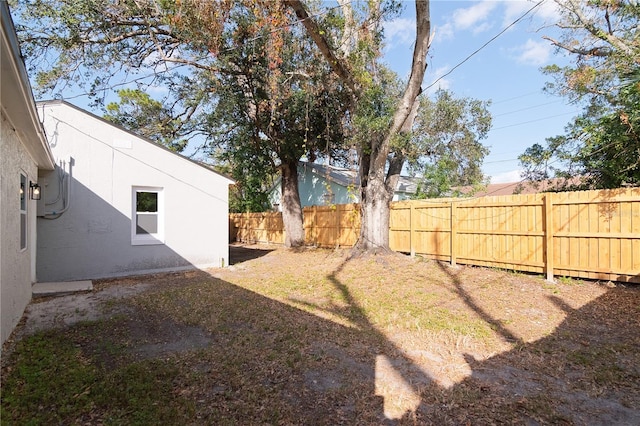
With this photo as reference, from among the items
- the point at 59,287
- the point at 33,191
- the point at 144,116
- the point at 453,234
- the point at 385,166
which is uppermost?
the point at 144,116

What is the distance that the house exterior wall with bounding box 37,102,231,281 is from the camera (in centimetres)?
800

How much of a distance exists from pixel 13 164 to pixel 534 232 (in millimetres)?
9334

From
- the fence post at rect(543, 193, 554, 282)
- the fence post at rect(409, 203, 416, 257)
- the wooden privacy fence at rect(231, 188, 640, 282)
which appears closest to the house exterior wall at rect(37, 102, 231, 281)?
the fence post at rect(409, 203, 416, 257)

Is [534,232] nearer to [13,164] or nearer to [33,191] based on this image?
[13,164]

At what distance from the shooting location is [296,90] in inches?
476

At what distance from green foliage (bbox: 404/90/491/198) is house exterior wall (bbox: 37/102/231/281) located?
877 centimetres

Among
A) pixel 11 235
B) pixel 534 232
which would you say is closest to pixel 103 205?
pixel 11 235

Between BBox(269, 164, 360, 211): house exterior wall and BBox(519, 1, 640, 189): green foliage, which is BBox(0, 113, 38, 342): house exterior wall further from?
BBox(269, 164, 360, 211): house exterior wall

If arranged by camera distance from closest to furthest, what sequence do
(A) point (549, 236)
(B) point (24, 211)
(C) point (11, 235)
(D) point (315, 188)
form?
(C) point (11, 235), (B) point (24, 211), (A) point (549, 236), (D) point (315, 188)

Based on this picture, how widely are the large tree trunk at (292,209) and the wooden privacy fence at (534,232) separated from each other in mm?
5407

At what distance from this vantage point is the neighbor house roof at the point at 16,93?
103 inches

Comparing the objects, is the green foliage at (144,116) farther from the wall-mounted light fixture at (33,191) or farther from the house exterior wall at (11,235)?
the house exterior wall at (11,235)

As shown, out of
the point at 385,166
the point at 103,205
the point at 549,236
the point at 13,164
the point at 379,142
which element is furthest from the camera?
the point at 385,166

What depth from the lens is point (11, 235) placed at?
4.51m
